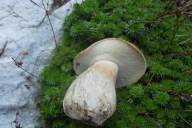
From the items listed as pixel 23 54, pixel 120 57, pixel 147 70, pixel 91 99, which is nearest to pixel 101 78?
pixel 91 99

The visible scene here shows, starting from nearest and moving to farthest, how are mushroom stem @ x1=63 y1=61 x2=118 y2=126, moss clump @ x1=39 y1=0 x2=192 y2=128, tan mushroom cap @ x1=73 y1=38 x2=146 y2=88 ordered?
Answer: mushroom stem @ x1=63 y1=61 x2=118 y2=126, tan mushroom cap @ x1=73 y1=38 x2=146 y2=88, moss clump @ x1=39 y1=0 x2=192 y2=128

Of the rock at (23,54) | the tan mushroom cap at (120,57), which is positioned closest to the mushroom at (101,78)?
the tan mushroom cap at (120,57)

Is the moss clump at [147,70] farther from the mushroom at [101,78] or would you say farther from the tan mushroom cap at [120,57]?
the mushroom at [101,78]

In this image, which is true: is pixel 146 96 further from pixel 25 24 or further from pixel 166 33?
pixel 25 24

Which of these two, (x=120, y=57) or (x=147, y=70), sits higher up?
(x=120, y=57)

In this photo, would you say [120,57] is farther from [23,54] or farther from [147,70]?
[23,54]

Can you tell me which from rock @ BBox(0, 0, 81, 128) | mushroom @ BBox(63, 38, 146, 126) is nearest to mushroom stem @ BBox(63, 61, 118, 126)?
mushroom @ BBox(63, 38, 146, 126)

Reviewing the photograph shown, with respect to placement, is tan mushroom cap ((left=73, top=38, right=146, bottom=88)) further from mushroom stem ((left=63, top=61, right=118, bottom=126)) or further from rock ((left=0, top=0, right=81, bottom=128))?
rock ((left=0, top=0, right=81, bottom=128))
